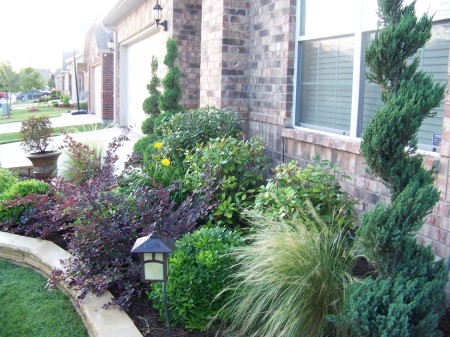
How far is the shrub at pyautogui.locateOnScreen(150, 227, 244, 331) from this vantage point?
3.62 meters

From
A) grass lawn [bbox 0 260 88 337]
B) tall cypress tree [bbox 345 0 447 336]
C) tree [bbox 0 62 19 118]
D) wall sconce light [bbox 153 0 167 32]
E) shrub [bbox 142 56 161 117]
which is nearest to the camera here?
tall cypress tree [bbox 345 0 447 336]

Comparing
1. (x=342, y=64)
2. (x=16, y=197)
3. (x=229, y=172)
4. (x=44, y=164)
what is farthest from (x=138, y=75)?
(x=342, y=64)

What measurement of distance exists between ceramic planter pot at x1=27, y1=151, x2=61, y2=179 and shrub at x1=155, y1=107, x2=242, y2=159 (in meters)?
2.71

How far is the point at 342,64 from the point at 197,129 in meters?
1.92

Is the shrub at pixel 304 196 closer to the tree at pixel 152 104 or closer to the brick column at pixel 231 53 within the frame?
the brick column at pixel 231 53

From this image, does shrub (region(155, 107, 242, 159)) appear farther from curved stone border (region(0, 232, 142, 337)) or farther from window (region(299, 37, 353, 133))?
curved stone border (region(0, 232, 142, 337))

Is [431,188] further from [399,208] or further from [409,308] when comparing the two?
[409,308]

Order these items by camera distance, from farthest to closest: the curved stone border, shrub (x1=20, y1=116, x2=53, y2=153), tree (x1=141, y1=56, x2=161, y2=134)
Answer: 1. tree (x1=141, y1=56, x2=161, y2=134)
2. shrub (x1=20, y1=116, x2=53, y2=153)
3. the curved stone border

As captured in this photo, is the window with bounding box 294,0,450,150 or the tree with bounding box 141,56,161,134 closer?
the window with bounding box 294,0,450,150

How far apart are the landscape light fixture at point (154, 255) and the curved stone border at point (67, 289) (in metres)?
0.51

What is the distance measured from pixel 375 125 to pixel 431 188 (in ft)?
1.50

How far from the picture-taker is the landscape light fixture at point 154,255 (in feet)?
10.3

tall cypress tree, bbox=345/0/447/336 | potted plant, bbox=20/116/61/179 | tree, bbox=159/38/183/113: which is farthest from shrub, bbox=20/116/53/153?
tall cypress tree, bbox=345/0/447/336

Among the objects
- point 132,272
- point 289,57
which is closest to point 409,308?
point 132,272
